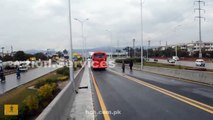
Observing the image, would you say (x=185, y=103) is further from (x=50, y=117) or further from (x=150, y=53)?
(x=150, y=53)

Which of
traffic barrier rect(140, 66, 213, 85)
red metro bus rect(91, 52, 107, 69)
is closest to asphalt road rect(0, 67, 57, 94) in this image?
red metro bus rect(91, 52, 107, 69)

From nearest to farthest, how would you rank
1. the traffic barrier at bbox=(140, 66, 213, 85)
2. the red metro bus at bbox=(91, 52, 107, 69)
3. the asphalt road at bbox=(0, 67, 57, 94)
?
the traffic barrier at bbox=(140, 66, 213, 85) → the asphalt road at bbox=(0, 67, 57, 94) → the red metro bus at bbox=(91, 52, 107, 69)

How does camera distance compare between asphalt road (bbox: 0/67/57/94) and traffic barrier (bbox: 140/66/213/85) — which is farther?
asphalt road (bbox: 0/67/57/94)

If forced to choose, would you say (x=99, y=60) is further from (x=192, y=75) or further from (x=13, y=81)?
(x=192, y=75)

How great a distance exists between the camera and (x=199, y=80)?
979 inches

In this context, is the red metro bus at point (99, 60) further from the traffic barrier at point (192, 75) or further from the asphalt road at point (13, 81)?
the traffic barrier at point (192, 75)

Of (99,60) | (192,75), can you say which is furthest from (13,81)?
(192,75)

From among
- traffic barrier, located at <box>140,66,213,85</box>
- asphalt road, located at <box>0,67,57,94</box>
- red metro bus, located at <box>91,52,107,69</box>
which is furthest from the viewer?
red metro bus, located at <box>91,52,107,69</box>

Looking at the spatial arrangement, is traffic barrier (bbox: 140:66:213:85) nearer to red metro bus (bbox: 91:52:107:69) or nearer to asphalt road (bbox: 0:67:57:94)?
asphalt road (bbox: 0:67:57:94)

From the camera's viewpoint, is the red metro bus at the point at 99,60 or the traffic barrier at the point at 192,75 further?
the red metro bus at the point at 99,60

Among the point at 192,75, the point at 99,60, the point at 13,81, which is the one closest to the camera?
the point at 192,75

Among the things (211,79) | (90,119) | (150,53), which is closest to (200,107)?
(90,119)

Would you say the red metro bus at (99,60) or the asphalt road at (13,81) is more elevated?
the red metro bus at (99,60)

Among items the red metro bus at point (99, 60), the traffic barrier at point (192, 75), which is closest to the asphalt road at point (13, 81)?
the red metro bus at point (99, 60)
